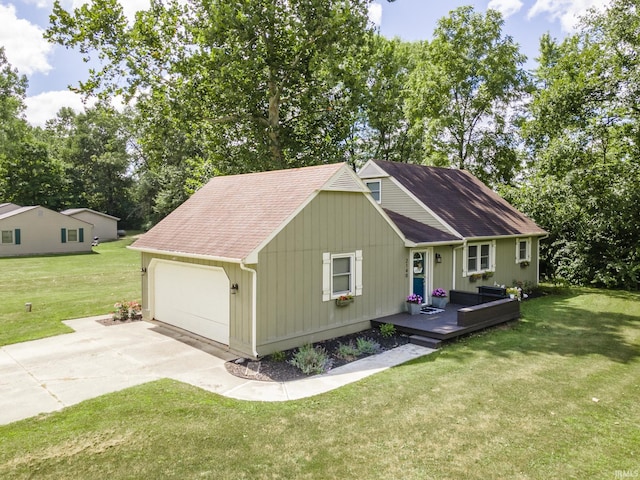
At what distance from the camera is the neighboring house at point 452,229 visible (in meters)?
14.2

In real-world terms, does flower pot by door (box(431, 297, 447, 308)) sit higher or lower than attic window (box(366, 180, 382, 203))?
lower

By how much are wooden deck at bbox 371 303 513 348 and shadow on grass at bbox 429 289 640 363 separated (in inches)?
8.6

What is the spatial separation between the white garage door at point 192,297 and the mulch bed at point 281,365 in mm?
1452

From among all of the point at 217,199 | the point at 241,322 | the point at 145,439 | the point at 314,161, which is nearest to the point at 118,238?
the point at 314,161

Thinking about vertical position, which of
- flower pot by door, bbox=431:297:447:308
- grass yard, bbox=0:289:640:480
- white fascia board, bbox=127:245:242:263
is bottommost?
grass yard, bbox=0:289:640:480

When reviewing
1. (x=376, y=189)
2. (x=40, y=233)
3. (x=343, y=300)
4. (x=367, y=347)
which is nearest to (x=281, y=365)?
(x=367, y=347)

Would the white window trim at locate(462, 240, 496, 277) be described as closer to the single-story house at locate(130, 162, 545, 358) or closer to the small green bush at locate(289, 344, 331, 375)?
the single-story house at locate(130, 162, 545, 358)

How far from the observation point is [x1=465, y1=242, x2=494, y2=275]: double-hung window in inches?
627

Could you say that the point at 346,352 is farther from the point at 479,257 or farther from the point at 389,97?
the point at 389,97

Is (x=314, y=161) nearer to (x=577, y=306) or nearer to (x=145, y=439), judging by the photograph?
(x=577, y=306)

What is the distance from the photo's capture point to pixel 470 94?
2738 centimetres

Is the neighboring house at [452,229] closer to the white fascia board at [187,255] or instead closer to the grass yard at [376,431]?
the grass yard at [376,431]

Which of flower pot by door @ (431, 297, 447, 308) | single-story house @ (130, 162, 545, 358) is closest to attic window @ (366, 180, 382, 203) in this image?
single-story house @ (130, 162, 545, 358)

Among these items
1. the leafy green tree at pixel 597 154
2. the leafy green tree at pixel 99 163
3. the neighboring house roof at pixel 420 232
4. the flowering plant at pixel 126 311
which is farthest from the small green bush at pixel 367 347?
the leafy green tree at pixel 99 163
